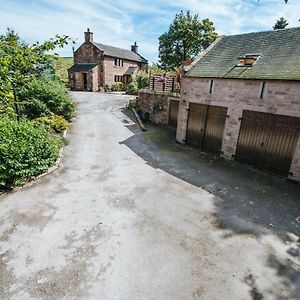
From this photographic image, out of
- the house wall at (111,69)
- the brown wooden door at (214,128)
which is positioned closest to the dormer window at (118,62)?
the house wall at (111,69)

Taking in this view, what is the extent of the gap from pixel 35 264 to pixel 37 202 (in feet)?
9.53

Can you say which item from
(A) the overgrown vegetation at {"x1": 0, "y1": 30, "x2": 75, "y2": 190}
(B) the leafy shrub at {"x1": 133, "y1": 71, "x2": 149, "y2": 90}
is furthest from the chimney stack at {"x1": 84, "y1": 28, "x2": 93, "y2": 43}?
(A) the overgrown vegetation at {"x1": 0, "y1": 30, "x2": 75, "y2": 190}

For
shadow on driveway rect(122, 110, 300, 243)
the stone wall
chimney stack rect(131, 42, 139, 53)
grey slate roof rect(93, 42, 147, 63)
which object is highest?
chimney stack rect(131, 42, 139, 53)

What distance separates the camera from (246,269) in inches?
216

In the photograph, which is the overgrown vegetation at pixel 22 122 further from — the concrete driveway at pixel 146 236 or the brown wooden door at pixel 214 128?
the brown wooden door at pixel 214 128

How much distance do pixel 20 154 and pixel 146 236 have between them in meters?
5.87

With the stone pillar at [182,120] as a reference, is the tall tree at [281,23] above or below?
above

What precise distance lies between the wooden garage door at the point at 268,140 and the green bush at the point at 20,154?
9664 millimetres

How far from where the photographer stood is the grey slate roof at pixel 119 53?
1485 inches

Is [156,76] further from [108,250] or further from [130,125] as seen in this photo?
[108,250]

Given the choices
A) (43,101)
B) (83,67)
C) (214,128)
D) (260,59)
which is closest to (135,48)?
(83,67)

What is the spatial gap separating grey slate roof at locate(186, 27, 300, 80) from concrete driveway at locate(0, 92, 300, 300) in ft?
16.1

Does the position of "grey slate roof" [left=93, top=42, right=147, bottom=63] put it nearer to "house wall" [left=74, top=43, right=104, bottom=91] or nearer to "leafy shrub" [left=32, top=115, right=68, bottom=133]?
"house wall" [left=74, top=43, right=104, bottom=91]

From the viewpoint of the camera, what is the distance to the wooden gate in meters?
12.8
